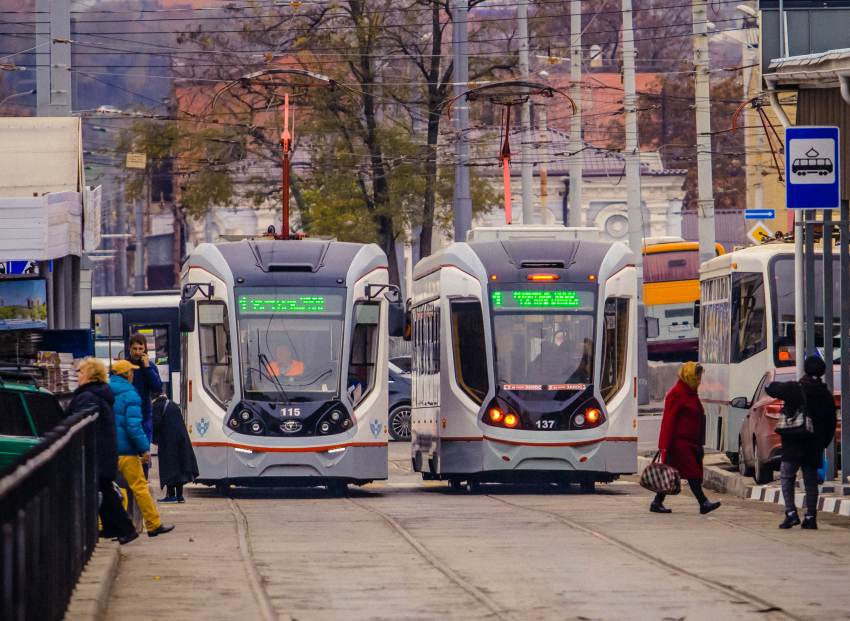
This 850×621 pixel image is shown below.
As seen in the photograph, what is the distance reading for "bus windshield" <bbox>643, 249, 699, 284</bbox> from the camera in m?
42.6

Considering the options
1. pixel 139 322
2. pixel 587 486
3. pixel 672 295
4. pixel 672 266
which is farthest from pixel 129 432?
pixel 672 266

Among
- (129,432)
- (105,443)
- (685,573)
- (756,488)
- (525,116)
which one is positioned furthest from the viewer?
(525,116)

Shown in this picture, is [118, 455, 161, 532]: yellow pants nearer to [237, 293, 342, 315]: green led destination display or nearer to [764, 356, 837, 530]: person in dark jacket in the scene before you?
[237, 293, 342, 315]: green led destination display

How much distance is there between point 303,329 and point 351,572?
23.1 ft

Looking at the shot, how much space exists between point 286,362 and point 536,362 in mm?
2811

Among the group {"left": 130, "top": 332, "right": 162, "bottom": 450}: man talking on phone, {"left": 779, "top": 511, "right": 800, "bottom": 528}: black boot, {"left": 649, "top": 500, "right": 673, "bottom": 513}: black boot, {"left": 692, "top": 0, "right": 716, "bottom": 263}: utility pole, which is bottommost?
{"left": 649, "top": 500, "right": 673, "bottom": 513}: black boot

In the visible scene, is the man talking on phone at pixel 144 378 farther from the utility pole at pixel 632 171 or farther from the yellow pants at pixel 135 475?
the utility pole at pixel 632 171

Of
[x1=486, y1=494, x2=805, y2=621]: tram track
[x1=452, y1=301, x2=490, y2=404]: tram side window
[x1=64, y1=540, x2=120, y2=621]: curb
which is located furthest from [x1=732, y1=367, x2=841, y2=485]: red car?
[x1=64, y1=540, x2=120, y2=621]: curb

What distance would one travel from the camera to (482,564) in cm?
1021

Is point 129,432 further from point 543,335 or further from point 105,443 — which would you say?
point 543,335

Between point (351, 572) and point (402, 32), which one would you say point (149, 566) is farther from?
point (402, 32)

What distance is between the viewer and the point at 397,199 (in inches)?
1539

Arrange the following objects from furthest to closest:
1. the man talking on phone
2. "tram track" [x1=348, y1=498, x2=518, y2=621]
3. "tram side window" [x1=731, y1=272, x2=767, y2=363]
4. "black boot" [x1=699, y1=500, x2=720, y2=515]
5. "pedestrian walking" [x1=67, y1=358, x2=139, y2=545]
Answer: "tram side window" [x1=731, y1=272, x2=767, y2=363] → the man talking on phone → "black boot" [x1=699, y1=500, x2=720, y2=515] → "pedestrian walking" [x1=67, y1=358, x2=139, y2=545] → "tram track" [x1=348, y1=498, x2=518, y2=621]

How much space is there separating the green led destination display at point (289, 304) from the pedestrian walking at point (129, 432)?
5014 millimetres
